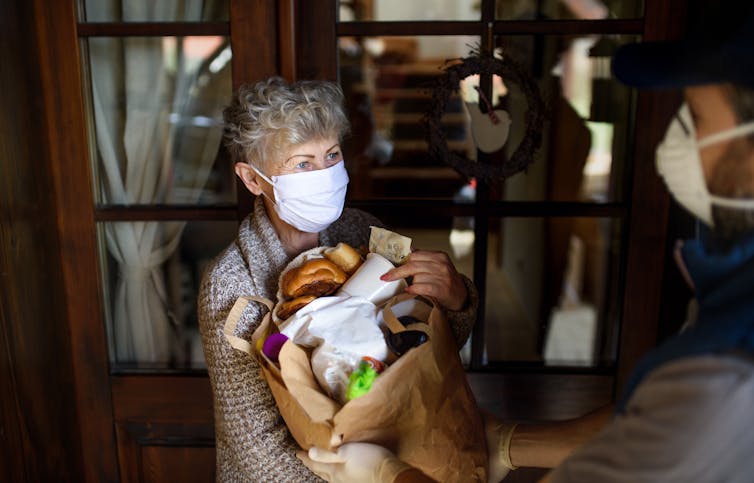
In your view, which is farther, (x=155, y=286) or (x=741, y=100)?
(x=155, y=286)

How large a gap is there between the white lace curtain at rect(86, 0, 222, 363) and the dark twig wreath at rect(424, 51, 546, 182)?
590mm

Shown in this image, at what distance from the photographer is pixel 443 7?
2014mm

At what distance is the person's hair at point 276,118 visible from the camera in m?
1.36

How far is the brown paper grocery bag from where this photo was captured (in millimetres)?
1101

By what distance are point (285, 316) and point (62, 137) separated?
2.82 feet

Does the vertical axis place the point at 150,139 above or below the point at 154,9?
below

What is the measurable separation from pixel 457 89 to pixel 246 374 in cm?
90

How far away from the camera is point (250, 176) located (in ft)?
4.65

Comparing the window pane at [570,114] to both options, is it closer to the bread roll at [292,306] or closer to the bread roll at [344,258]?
the bread roll at [344,258]

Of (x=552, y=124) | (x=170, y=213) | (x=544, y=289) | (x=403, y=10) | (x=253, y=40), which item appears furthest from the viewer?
(x=544, y=289)

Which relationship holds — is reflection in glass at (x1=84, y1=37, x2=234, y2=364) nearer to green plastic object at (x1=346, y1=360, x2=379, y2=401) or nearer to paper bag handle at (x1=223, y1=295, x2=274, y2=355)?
paper bag handle at (x1=223, y1=295, x2=274, y2=355)

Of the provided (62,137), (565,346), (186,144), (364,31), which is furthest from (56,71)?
(565,346)

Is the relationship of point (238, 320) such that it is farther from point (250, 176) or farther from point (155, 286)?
point (155, 286)

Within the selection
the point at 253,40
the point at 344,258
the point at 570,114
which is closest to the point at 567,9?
the point at 570,114
